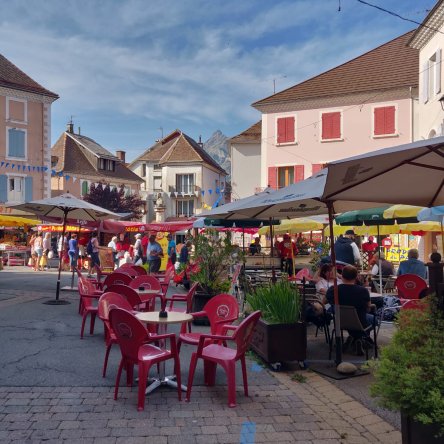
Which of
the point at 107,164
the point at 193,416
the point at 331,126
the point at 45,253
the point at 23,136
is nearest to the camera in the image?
the point at 193,416

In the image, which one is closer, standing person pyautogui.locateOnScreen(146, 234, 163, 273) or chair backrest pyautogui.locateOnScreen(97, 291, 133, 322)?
chair backrest pyautogui.locateOnScreen(97, 291, 133, 322)

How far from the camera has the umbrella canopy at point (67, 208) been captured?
37.2 ft

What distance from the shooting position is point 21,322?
28.7 ft

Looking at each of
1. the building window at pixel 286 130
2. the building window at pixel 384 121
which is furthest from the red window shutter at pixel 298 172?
the building window at pixel 384 121

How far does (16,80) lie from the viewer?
34688 mm

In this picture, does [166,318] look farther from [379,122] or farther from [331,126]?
[331,126]

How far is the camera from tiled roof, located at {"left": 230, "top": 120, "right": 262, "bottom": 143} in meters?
37.8

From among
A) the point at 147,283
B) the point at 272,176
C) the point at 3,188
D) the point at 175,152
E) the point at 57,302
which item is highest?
the point at 175,152

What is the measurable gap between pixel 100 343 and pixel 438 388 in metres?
5.46

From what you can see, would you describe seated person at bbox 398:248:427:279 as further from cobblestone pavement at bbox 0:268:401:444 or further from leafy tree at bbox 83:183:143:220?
leafy tree at bbox 83:183:143:220

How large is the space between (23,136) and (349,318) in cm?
3280

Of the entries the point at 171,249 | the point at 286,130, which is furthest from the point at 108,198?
the point at 171,249

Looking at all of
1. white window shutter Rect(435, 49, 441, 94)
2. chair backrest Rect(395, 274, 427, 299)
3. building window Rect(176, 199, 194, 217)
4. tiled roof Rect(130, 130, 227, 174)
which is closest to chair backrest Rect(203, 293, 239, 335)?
chair backrest Rect(395, 274, 427, 299)

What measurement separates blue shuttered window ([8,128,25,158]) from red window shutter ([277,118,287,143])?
17.7 meters
